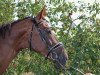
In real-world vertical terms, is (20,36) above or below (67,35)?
above

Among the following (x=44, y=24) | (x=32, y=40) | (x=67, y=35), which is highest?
(x=44, y=24)

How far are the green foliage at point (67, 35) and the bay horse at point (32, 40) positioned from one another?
250cm

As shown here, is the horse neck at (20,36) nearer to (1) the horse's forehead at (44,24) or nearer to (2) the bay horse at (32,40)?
(2) the bay horse at (32,40)

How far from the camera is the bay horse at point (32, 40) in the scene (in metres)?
5.32

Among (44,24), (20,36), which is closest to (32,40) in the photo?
(20,36)

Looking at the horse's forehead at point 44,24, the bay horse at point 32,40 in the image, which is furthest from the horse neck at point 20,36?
the horse's forehead at point 44,24

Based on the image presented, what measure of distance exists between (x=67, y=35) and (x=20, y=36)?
308cm

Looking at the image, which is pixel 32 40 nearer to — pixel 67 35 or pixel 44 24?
pixel 44 24

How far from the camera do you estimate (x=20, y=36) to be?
212 inches

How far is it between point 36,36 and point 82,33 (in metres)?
2.93

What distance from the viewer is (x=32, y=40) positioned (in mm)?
5336

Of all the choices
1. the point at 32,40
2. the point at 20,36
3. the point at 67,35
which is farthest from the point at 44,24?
the point at 67,35

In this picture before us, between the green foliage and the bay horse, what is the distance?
2498mm

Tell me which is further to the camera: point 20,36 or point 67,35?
point 67,35
